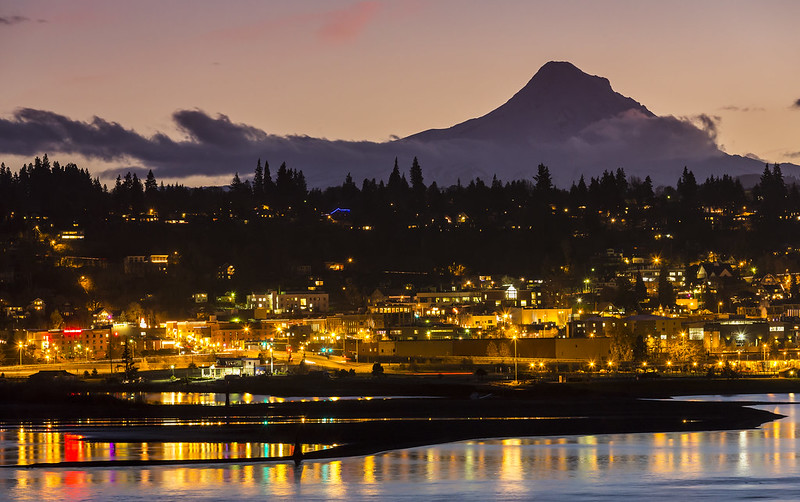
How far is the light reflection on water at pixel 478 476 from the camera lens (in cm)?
3309

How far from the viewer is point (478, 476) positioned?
36.4m

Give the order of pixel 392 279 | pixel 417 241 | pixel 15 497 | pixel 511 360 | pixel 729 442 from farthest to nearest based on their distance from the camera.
A: pixel 417 241 → pixel 392 279 → pixel 511 360 → pixel 729 442 → pixel 15 497

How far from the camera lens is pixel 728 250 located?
16612 centimetres

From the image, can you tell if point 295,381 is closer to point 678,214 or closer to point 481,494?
point 481,494

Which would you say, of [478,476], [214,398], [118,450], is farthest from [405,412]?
[478,476]

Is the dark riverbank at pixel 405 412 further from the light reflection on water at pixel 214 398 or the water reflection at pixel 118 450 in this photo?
the light reflection on water at pixel 214 398

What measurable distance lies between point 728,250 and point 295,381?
105036 mm

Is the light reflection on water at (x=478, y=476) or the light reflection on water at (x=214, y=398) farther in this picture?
the light reflection on water at (x=214, y=398)

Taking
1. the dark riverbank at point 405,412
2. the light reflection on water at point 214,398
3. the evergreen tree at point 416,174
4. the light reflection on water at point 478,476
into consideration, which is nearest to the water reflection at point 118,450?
the light reflection on water at point 478,476

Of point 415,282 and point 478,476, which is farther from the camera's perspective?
point 415,282

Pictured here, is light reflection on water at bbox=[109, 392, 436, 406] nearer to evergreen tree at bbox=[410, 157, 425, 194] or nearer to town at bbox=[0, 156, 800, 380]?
town at bbox=[0, 156, 800, 380]

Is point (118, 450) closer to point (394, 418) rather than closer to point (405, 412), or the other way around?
point (394, 418)

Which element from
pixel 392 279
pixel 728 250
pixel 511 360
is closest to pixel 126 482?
pixel 511 360

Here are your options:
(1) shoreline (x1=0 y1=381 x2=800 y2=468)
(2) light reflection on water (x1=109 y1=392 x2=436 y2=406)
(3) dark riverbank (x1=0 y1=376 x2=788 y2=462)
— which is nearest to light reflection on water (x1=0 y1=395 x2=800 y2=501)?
(1) shoreline (x1=0 y1=381 x2=800 y2=468)
